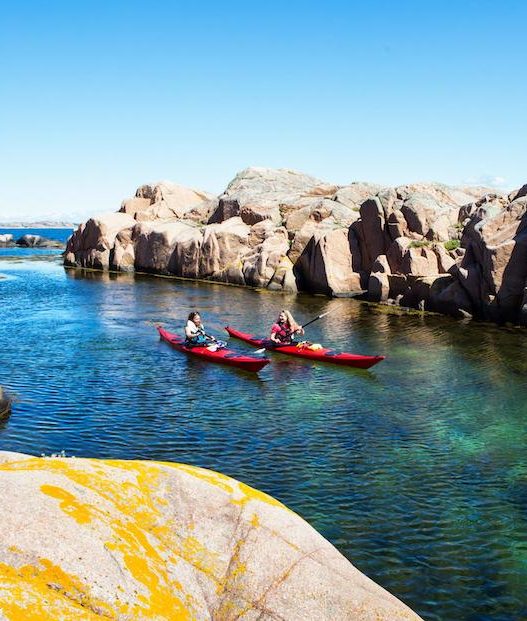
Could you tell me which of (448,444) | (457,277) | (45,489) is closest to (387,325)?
(457,277)

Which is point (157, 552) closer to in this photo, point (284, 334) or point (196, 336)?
point (196, 336)

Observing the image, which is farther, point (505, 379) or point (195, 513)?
point (505, 379)

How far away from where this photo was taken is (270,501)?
8859mm

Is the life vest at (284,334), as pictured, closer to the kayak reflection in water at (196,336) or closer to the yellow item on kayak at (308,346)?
the yellow item on kayak at (308,346)

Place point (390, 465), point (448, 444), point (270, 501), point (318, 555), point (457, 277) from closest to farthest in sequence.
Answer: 1. point (318, 555)
2. point (270, 501)
3. point (390, 465)
4. point (448, 444)
5. point (457, 277)

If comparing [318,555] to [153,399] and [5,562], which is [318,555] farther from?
[153,399]

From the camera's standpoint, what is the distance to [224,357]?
1099 inches

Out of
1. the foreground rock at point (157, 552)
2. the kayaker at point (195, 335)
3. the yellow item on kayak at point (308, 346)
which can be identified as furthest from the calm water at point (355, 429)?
the foreground rock at point (157, 552)

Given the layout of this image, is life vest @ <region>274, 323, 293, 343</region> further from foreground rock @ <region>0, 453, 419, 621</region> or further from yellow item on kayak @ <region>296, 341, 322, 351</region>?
foreground rock @ <region>0, 453, 419, 621</region>

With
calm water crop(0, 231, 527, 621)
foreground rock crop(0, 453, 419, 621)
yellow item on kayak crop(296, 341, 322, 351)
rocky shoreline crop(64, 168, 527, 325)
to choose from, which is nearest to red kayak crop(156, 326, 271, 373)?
calm water crop(0, 231, 527, 621)

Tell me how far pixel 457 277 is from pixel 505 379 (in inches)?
711

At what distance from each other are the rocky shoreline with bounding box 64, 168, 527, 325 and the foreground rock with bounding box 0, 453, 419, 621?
33.4 meters

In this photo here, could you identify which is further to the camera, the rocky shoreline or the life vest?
the rocky shoreline

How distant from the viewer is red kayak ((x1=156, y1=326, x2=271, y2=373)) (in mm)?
26422
